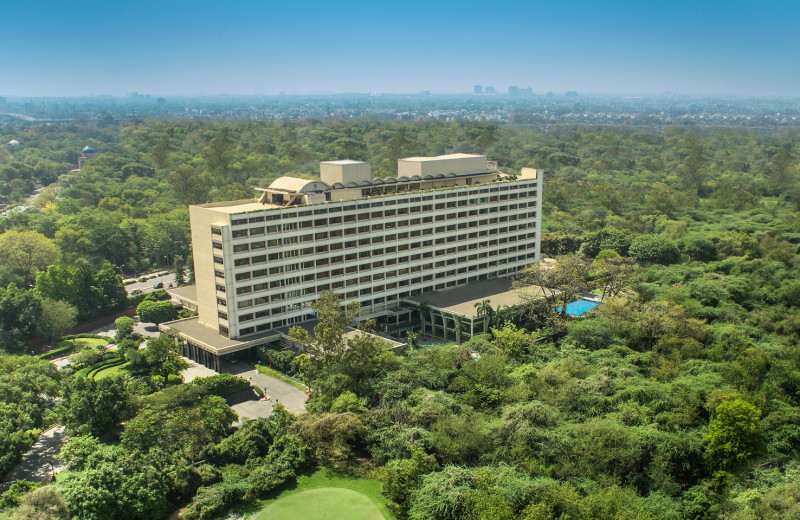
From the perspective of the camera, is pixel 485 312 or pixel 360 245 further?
pixel 360 245

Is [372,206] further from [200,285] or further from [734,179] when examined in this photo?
[734,179]

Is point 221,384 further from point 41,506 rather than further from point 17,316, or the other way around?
point 17,316

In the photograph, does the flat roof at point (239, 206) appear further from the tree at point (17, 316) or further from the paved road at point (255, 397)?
the tree at point (17, 316)

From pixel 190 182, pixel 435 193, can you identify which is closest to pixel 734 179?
pixel 435 193

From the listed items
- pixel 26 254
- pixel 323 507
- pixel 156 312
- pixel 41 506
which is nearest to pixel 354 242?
pixel 156 312

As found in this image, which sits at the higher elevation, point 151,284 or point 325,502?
point 325,502

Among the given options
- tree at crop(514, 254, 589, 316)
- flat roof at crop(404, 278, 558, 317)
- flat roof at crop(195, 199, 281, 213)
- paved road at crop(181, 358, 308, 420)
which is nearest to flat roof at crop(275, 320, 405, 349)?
paved road at crop(181, 358, 308, 420)

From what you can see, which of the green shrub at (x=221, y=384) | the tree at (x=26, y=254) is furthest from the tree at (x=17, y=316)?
the green shrub at (x=221, y=384)
